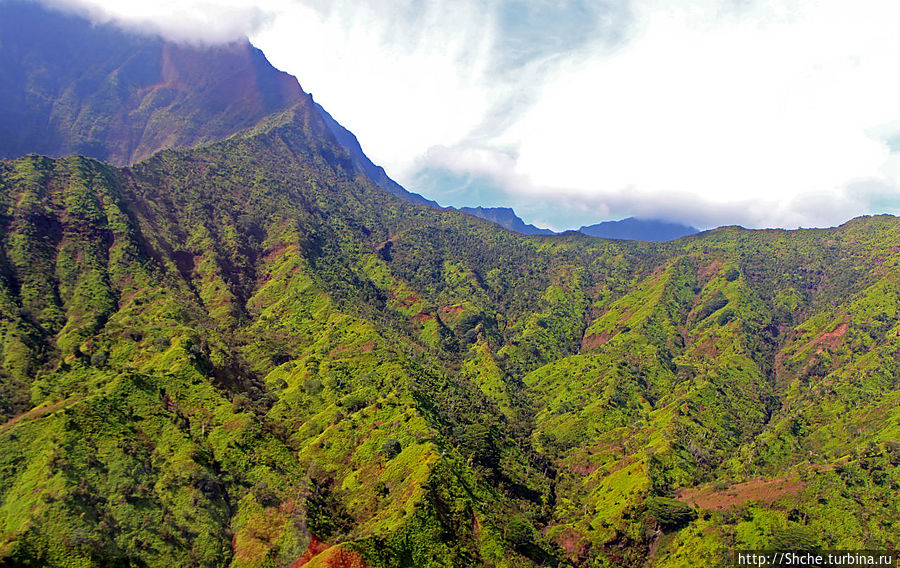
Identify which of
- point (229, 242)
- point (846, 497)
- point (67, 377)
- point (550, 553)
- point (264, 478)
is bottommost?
point (550, 553)

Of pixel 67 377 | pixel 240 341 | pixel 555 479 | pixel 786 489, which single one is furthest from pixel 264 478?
pixel 786 489

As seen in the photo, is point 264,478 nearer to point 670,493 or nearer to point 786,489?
point 670,493

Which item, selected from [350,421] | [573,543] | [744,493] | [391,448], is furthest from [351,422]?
[744,493]

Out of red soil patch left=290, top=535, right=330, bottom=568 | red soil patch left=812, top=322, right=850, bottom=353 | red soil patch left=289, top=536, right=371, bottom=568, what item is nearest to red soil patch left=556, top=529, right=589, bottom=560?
red soil patch left=289, top=536, right=371, bottom=568

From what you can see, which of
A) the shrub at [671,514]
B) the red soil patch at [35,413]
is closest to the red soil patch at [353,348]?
the red soil patch at [35,413]

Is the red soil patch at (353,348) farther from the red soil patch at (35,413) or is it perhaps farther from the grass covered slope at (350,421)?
the red soil patch at (35,413)

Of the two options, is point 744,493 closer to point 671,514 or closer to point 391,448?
point 671,514
